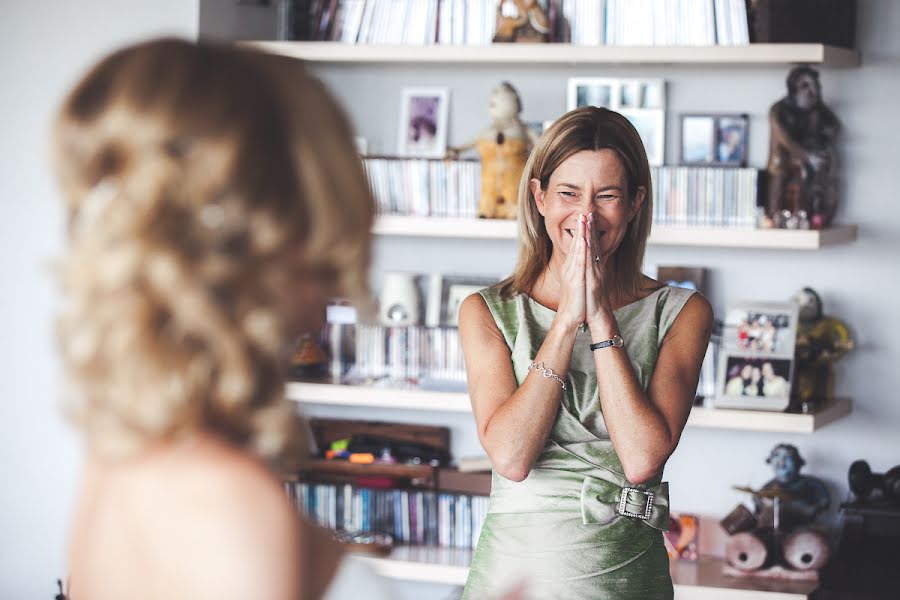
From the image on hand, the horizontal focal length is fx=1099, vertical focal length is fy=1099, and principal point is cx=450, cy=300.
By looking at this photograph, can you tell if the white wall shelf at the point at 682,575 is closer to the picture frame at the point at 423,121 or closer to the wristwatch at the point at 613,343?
the picture frame at the point at 423,121

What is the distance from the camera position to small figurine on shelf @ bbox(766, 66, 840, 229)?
2871 mm

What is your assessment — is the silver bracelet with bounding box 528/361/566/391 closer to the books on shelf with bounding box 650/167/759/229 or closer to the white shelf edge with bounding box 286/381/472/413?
the white shelf edge with bounding box 286/381/472/413

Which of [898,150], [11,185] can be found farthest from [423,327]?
[898,150]

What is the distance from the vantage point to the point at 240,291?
0.71 metres

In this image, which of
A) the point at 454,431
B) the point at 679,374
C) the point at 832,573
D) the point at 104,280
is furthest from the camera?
the point at 454,431

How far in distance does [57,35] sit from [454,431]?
1.58 metres

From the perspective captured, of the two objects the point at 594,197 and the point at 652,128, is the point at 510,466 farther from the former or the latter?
the point at 652,128

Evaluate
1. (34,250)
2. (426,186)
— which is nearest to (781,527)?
(426,186)

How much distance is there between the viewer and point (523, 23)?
2955 millimetres

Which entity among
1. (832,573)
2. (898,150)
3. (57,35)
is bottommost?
(832,573)

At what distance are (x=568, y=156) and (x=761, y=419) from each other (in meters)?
1.28

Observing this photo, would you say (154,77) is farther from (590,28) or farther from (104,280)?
(590,28)

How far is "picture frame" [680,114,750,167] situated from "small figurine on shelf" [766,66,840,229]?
0.14 meters

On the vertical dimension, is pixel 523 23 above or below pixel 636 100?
above
